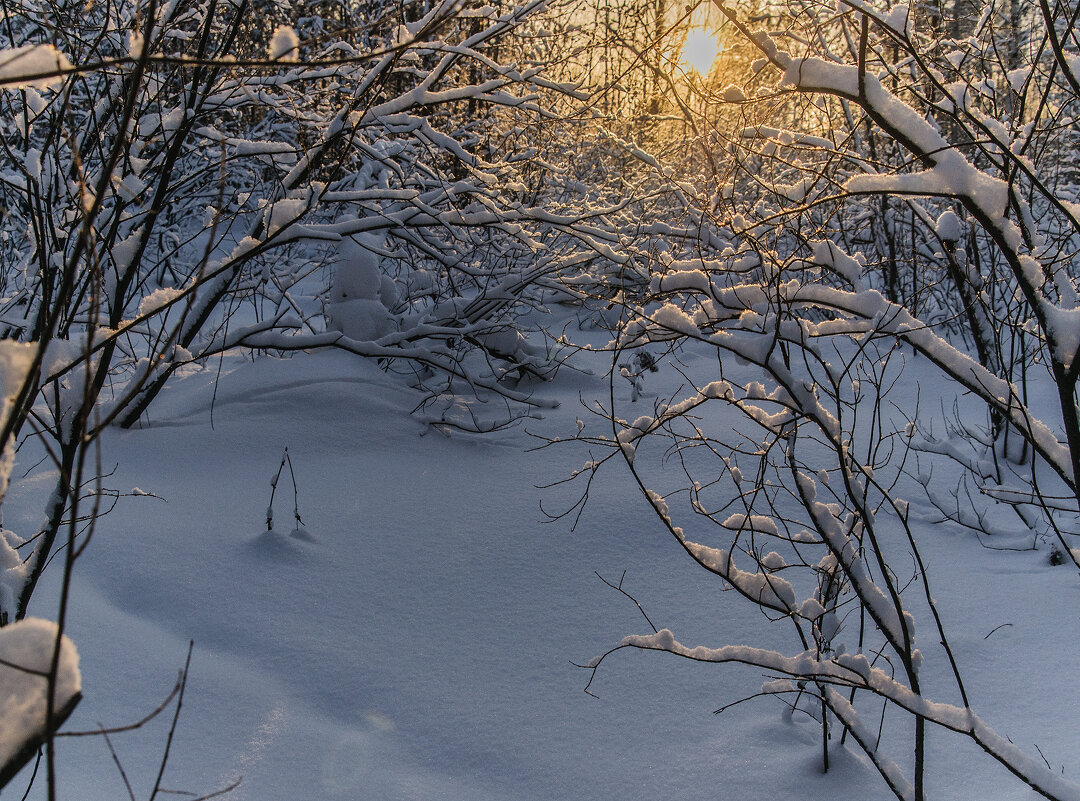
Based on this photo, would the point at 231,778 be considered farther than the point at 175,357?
No

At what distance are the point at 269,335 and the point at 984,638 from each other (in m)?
3.84

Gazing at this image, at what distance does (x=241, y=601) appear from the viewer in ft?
9.21

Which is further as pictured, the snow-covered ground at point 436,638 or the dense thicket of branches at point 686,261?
the snow-covered ground at point 436,638

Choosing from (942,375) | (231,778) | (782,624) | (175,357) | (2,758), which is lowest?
(231,778)

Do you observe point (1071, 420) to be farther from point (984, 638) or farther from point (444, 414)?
point (444, 414)

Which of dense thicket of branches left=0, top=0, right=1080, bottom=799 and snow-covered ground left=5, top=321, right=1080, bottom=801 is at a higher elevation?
dense thicket of branches left=0, top=0, right=1080, bottom=799

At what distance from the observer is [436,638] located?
107 inches

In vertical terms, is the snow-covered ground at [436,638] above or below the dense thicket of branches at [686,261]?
below

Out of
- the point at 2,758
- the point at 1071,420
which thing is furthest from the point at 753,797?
the point at 2,758

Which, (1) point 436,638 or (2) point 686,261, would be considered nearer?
(2) point 686,261

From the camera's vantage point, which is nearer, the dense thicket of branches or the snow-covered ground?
the dense thicket of branches

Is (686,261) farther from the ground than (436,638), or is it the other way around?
(686,261)

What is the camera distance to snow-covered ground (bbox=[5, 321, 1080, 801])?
2.01 metres

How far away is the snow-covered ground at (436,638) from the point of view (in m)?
2.01
